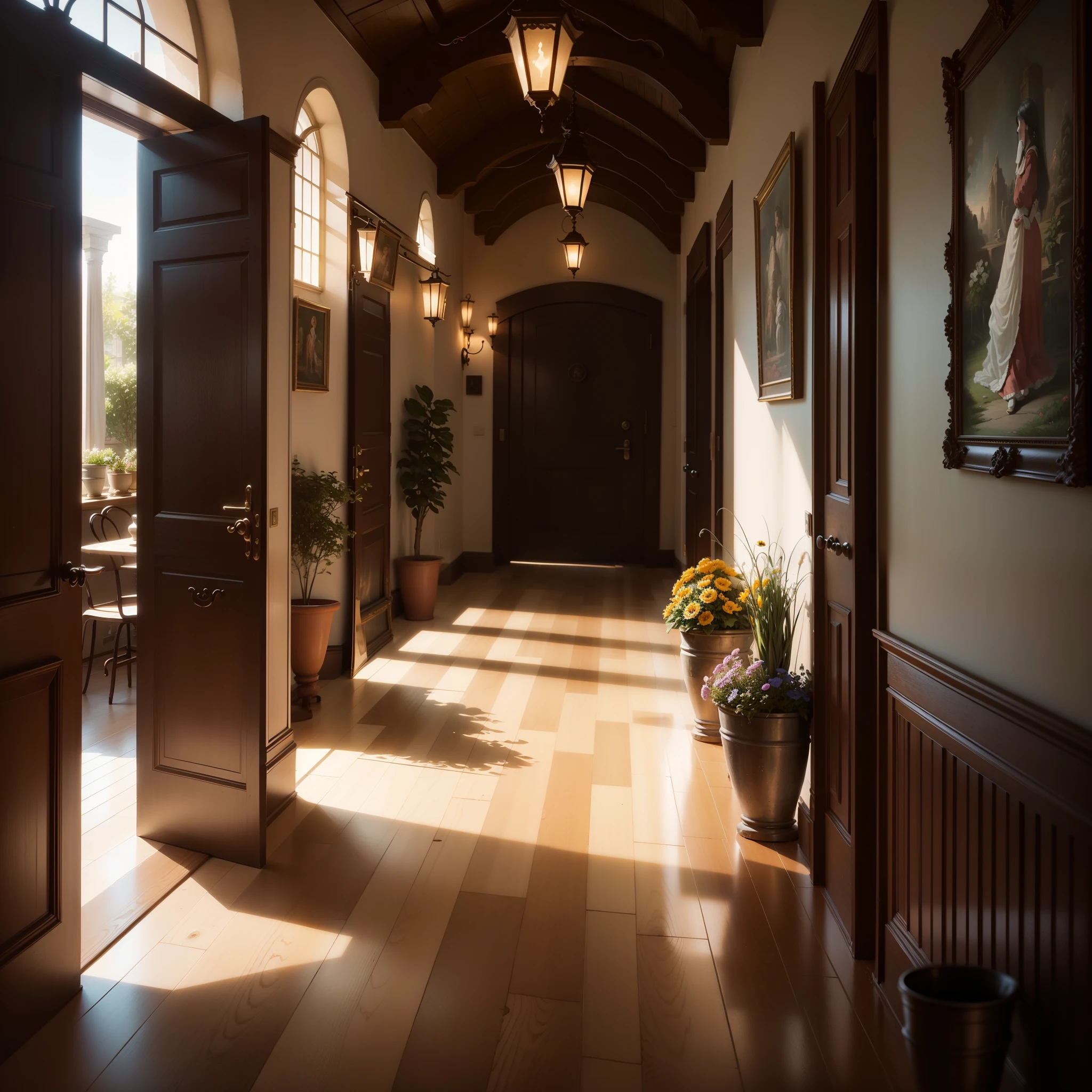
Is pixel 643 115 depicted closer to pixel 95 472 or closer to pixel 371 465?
pixel 371 465

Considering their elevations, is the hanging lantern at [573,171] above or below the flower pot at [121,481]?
above

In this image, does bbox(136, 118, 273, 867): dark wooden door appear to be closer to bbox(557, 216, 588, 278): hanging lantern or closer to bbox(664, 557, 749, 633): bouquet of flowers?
bbox(664, 557, 749, 633): bouquet of flowers

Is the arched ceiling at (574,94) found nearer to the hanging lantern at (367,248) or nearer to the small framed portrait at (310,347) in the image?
the hanging lantern at (367,248)

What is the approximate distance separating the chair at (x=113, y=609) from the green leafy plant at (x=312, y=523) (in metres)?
0.89

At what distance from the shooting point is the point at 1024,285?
1.54 m

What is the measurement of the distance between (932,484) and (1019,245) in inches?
25.5

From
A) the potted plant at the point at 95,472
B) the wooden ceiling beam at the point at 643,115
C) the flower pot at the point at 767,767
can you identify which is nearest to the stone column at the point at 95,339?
the potted plant at the point at 95,472

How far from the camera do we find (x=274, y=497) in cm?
350

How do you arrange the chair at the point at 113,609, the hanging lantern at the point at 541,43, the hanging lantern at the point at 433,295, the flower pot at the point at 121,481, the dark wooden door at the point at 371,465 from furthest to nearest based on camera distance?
1. the hanging lantern at the point at 433,295
2. the flower pot at the point at 121,481
3. the dark wooden door at the point at 371,465
4. the chair at the point at 113,609
5. the hanging lantern at the point at 541,43

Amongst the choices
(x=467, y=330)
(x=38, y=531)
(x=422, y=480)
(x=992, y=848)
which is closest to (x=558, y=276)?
(x=467, y=330)

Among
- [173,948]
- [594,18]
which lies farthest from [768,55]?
[173,948]

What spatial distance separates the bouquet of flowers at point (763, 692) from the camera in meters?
3.20

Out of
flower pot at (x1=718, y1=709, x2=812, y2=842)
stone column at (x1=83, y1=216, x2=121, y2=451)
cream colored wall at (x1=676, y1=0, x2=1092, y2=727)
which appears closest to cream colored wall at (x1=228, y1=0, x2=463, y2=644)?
flower pot at (x1=718, y1=709, x2=812, y2=842)

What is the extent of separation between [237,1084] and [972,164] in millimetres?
2376
